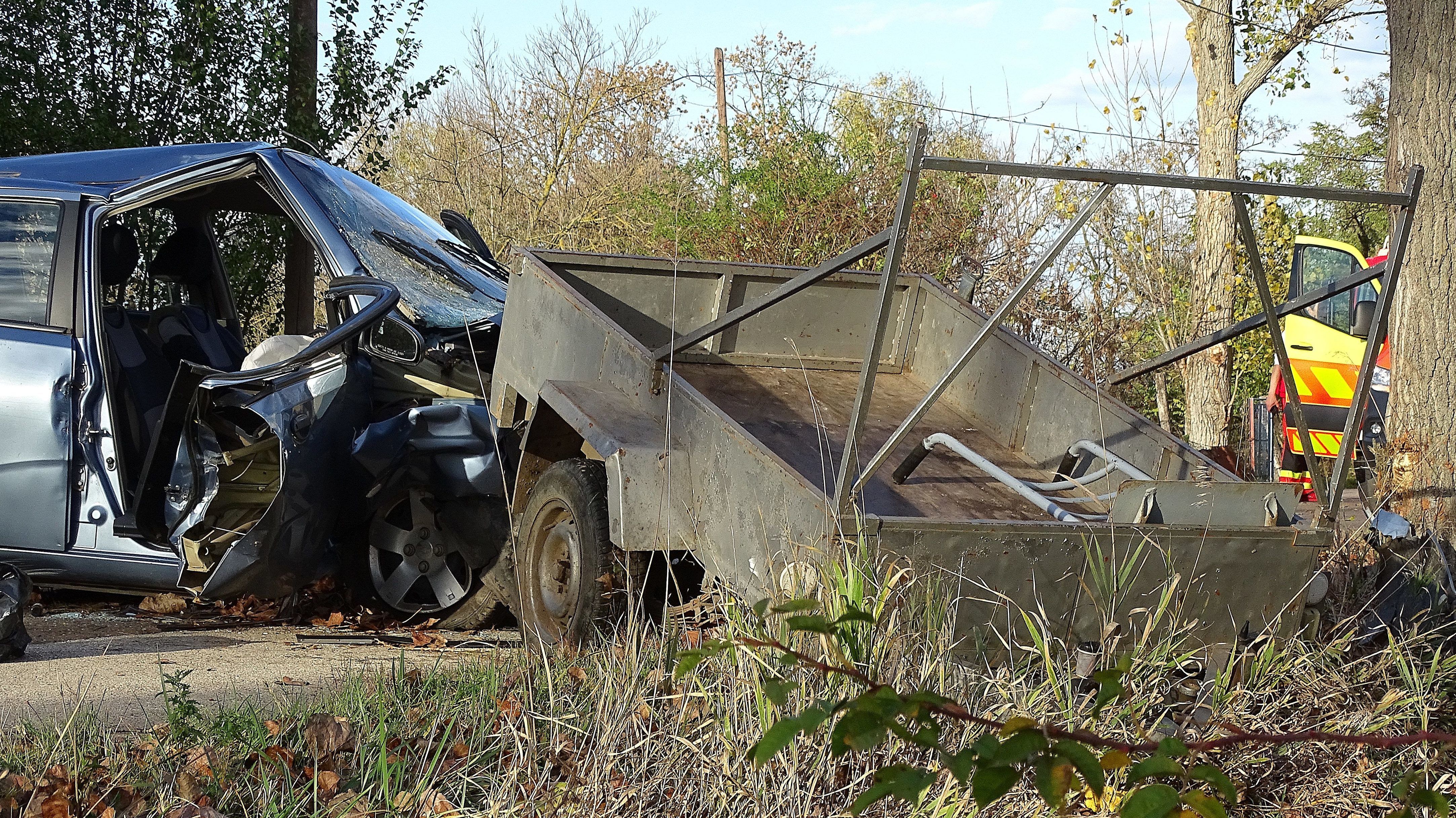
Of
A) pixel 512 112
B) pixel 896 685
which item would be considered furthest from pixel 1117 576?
pixel 512 112

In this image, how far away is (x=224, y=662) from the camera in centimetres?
456

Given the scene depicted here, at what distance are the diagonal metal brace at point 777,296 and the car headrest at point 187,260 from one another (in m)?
3.32

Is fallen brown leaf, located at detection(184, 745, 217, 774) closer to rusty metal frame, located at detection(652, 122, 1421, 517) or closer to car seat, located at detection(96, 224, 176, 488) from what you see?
rusty metal frame, located at detection(652, 122, 1421, 517)

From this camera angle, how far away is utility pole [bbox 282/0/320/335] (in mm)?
11195

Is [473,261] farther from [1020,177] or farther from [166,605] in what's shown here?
[1020,177]

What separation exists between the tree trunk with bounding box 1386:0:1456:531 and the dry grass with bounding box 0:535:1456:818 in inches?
75.0

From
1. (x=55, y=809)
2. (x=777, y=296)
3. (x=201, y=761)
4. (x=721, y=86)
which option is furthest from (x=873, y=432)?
(x=721, y=86)

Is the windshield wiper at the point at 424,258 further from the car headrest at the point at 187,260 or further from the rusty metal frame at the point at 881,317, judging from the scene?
the rusty metal frame at the point at 881,317

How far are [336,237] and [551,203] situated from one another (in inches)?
610

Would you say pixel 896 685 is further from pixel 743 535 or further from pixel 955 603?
pixel 743 535

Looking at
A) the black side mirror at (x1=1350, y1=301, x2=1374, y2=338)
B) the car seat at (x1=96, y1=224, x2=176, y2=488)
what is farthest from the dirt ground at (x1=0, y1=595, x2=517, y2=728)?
the black side mirror at (x1=1350, y1=301, x2=1374, y2=338)

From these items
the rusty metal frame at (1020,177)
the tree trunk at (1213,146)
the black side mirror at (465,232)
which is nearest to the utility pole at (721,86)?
the tree trunk at (1213,146)

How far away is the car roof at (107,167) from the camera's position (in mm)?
5836

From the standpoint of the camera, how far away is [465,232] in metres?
7.21
